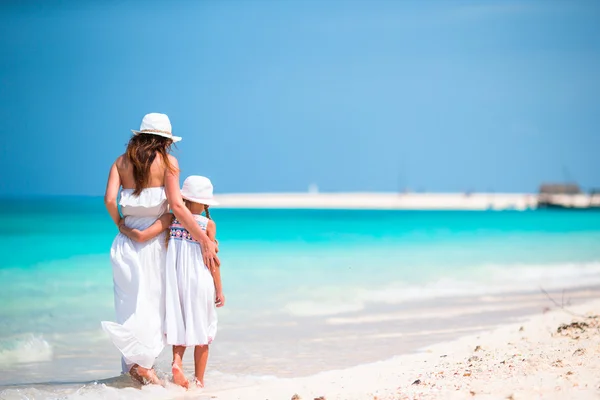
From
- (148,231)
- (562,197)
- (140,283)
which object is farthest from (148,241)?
(562,197)

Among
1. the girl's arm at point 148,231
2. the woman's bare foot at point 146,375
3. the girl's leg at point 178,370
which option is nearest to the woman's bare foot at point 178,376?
the girl's leg at point 178,370

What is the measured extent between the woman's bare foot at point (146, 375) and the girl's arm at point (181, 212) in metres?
0.88

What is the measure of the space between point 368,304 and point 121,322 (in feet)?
17.0

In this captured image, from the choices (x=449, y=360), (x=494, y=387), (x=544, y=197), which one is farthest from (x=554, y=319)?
(x=544, y=197)

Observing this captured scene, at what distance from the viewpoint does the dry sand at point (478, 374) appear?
4.21 m

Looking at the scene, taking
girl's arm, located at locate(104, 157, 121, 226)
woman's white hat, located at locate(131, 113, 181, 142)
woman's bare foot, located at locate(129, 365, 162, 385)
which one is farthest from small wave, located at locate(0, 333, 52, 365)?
woman's white hat, located at locate(131, 113, 181, 142)

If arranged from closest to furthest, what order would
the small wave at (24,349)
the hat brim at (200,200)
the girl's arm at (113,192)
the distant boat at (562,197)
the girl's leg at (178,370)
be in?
the girl's arm at (113,192) < the hat brim at (200,200) < the girl's leg at (178,370) < the small wave at (24,349) < the distant boat at (562,197)

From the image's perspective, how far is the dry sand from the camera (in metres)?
4.21

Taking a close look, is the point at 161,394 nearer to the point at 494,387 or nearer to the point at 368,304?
the point at 494,387

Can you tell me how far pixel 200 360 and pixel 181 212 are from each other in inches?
42.9

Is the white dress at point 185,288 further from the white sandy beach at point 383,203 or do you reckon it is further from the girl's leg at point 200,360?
the white sandy beach at point 383,203

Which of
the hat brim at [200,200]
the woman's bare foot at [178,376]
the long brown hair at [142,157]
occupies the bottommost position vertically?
the woman's bare foot at [178,376]

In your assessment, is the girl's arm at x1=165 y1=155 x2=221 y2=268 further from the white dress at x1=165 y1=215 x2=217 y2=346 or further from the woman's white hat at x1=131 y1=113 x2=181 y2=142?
the woman's white hat at x1=131 y1=113 x2=181 y2=142

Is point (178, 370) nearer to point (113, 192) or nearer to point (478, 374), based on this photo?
point (113, 192)
